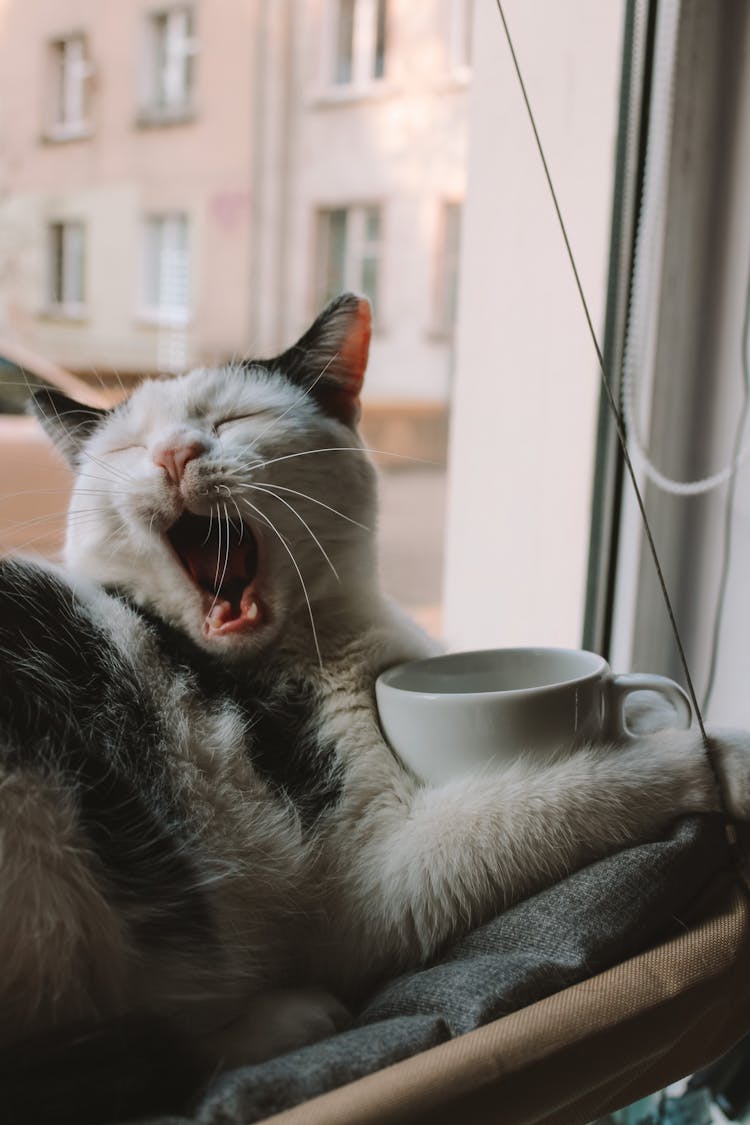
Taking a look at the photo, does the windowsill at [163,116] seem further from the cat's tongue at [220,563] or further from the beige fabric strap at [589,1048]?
the beige fabric strap at [589,1048]

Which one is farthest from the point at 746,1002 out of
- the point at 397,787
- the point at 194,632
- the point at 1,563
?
the point at 1,563

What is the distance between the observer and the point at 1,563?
26.4 inches

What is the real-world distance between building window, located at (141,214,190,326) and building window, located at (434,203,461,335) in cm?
32

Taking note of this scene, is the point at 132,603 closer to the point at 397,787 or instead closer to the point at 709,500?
the point at 397,787

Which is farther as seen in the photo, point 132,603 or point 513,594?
point 513,594

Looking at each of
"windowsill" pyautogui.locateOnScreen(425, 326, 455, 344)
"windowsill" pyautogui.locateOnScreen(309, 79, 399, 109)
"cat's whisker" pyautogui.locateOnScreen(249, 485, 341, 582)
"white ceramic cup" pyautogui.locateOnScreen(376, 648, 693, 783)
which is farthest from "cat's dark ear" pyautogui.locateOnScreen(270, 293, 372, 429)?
"windowsill" pyautogui.locateOnScreen(309, 79, 399, 109)

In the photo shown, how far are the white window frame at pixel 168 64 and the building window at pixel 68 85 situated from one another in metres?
0.07

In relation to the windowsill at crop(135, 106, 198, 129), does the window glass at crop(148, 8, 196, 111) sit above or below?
above

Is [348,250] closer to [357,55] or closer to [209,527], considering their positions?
[357,55]

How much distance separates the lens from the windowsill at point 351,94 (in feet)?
3.71

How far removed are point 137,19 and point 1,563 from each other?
86 centimetres

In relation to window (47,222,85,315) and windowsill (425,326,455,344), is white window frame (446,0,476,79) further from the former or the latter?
window (47,222,85,315)

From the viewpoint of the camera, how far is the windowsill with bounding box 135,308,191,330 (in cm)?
113

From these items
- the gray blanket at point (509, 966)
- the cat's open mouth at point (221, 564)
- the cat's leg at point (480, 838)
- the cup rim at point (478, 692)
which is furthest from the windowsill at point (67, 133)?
the gray blanket at point (509, 966)
